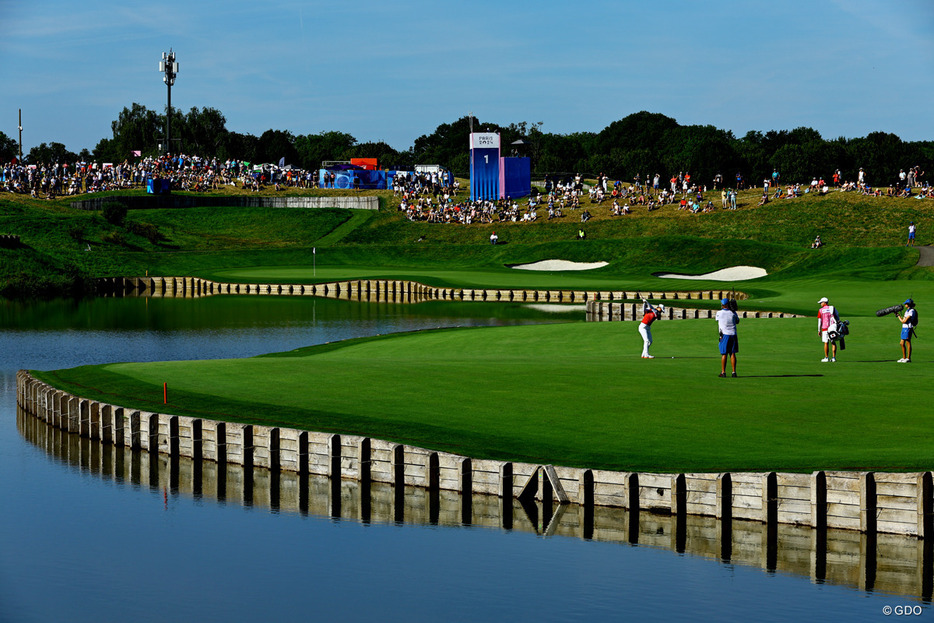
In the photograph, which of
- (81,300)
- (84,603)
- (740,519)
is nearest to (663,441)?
(740,519)

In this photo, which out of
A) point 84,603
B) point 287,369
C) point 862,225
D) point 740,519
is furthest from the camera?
point 862,225

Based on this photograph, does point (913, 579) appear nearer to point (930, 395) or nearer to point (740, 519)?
point (740, 519)

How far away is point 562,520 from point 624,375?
1121cm

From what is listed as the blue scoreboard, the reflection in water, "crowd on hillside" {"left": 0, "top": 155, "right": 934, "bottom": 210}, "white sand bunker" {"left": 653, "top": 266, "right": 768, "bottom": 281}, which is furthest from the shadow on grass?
the blue scoreboard

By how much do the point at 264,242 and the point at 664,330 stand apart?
3227 inches

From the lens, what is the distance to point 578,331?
53188 millimetres

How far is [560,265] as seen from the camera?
107125 millimetres

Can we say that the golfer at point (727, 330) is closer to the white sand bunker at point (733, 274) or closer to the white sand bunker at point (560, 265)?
the white sand bunker at point (733, 274)

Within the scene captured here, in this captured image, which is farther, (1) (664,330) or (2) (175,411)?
(1) (664,330)

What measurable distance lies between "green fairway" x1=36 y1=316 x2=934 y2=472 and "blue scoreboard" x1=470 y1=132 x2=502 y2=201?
8216cm

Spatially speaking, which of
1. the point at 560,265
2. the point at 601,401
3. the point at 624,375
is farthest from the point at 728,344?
the point at 560,265

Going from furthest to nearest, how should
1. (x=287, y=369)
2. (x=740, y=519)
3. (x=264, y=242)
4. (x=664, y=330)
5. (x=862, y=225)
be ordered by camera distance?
(x=264, y=242)
(x=862, y=225)
(x=664, y=330)
(x=287, y=369)
(x=740, y=519)

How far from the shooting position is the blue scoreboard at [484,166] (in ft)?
416

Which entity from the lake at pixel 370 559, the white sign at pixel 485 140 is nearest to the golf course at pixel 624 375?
the lake at pixel 370 559
